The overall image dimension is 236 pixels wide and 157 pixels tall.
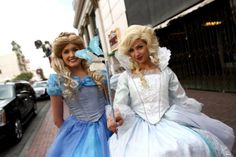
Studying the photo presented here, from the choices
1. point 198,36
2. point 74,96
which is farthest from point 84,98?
point 198,36

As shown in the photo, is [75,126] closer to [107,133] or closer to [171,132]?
[107,133]

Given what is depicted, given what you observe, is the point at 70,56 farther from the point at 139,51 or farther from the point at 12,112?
the point at 12,112

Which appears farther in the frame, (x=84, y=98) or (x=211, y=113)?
(x=211, y=113)

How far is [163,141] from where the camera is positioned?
2574 millimetres

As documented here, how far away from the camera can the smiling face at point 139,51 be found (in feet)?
9.74

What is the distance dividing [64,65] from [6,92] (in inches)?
321

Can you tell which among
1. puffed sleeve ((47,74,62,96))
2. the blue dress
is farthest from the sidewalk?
puffed sleeve ((47,74,62,96))

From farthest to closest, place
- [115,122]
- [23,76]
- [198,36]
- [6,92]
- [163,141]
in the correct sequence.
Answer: [23,76]
[198,36]
[6,92]
[115,122]
[163,141]

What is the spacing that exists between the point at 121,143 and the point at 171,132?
0.36 metres

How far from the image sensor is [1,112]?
893 cm

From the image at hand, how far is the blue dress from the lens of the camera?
2902mm

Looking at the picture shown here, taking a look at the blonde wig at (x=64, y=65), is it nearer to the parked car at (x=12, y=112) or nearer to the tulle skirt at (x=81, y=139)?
the tulle skirt at (x=81, y=139)

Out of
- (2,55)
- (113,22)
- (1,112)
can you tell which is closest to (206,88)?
(1,112)

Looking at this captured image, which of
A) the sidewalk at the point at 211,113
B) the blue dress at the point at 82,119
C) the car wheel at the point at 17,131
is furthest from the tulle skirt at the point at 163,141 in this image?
the car wheel at the point at 17,131
